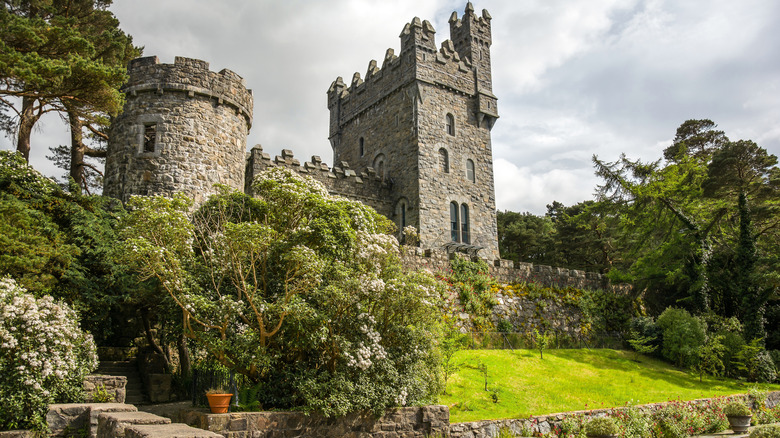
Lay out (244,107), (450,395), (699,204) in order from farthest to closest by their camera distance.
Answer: (699,204)
(244,107)
(450,395)

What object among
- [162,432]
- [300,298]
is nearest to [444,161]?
[300,298]

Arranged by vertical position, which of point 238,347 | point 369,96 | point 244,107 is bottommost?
point 238,347

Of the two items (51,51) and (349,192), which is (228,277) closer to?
(51,51)

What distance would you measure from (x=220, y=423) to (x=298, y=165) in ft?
54.2

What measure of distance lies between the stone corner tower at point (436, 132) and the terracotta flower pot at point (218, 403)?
17134 mm

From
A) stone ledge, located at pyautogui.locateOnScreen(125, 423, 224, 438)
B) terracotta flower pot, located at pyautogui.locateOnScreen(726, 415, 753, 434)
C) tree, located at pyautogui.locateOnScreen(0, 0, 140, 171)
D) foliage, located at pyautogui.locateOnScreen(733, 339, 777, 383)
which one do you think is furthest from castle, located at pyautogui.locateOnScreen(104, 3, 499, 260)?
terracotta flower pot, located at pyautogui.locateOnScreen(726, 415, 753, 434)

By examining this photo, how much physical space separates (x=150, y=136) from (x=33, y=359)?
867 centimetres

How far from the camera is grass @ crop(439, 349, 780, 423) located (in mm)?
13180

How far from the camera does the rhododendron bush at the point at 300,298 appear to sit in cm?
995

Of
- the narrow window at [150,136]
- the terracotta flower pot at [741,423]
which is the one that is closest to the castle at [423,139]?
the narrow window at [150,136]

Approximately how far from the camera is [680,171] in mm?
23984

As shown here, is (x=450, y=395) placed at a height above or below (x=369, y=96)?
below

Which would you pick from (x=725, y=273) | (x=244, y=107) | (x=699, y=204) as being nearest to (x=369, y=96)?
(x=244, y=107)

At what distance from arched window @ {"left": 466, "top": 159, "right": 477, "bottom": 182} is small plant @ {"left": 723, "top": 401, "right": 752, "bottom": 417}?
1655 centimetres
